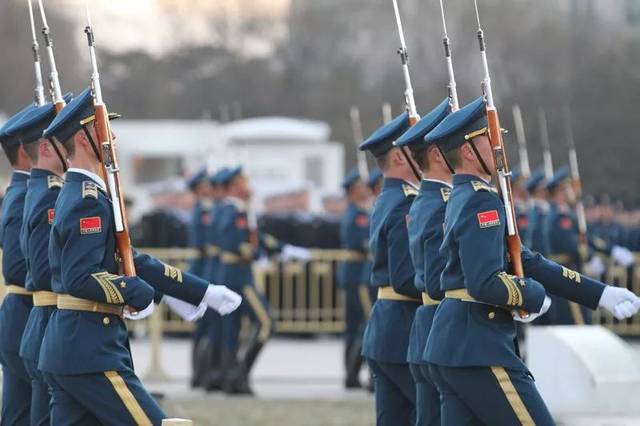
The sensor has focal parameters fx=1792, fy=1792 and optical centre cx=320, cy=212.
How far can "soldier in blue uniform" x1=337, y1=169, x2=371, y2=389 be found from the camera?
1495cm

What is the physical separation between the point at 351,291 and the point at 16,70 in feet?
97.0

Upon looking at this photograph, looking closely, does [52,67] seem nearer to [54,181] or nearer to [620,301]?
[54,181]

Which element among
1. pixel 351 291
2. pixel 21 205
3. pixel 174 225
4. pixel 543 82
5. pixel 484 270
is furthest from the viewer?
pixel 543 82

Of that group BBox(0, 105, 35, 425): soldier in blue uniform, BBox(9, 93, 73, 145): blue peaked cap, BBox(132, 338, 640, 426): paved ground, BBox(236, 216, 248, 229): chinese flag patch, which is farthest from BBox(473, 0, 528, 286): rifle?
BBox(236, 216, 248, 229): chinese flag patch

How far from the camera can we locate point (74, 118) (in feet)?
25.0

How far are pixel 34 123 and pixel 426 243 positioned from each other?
83.5 inches

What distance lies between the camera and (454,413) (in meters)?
7.27

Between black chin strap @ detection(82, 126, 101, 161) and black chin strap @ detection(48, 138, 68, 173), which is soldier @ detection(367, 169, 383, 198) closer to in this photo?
black chin strap @ detection(48, 138, 68, 173)

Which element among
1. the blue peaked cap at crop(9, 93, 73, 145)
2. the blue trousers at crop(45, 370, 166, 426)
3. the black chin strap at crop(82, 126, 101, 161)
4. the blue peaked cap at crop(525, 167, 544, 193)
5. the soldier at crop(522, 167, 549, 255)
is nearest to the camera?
the blue trousers at crop(45, 370, 166, 426)

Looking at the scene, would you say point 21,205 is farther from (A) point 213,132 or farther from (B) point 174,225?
(A) point 213,132

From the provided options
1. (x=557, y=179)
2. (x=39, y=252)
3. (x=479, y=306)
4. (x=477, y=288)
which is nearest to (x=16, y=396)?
(x=39, y=252)

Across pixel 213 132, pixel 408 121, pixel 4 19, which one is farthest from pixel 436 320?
pixel 4 19

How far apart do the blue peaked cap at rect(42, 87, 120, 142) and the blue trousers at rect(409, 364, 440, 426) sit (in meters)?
1.85

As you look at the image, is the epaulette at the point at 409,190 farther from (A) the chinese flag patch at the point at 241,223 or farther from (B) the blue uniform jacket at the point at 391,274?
(A) the chinese flag patch at the point at 241,223
